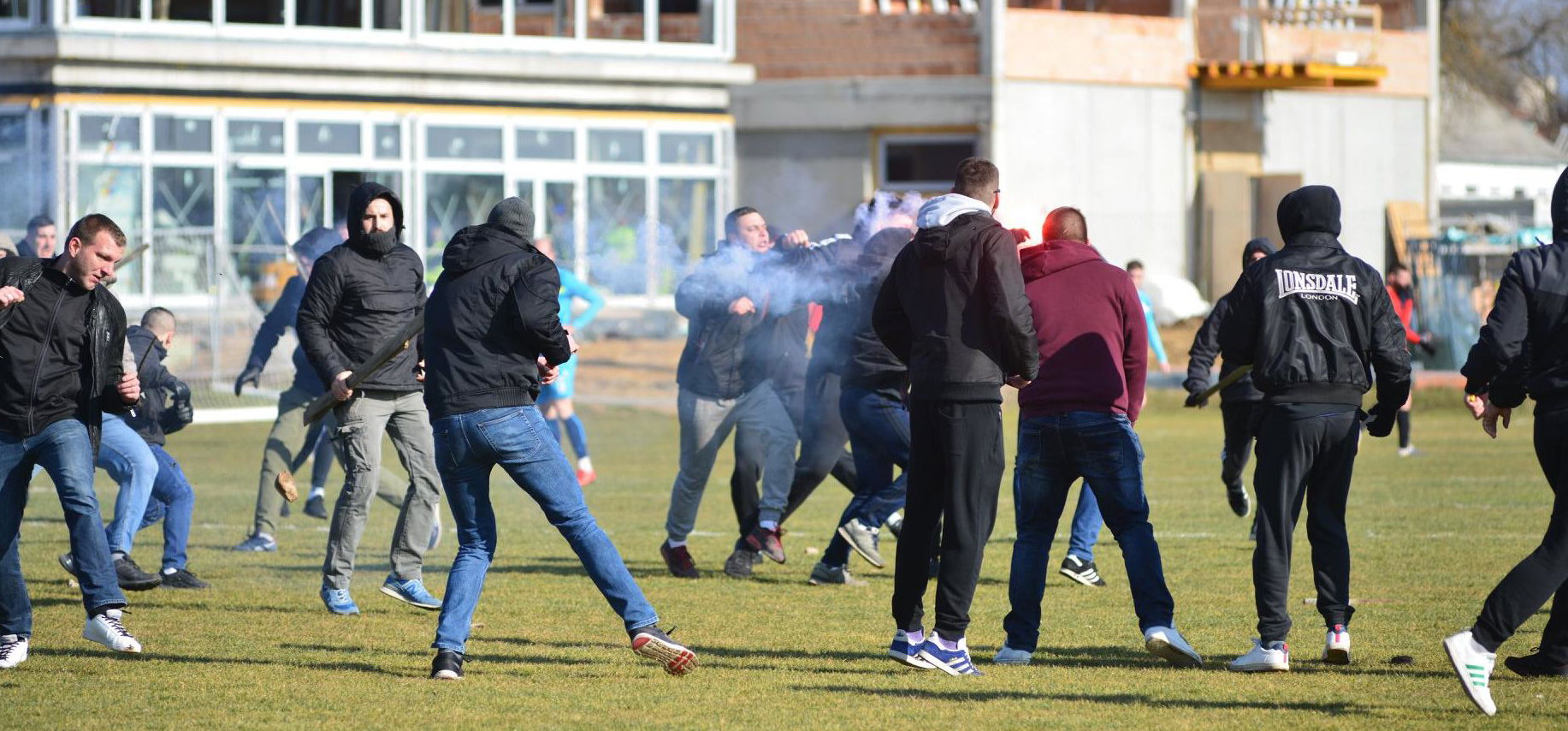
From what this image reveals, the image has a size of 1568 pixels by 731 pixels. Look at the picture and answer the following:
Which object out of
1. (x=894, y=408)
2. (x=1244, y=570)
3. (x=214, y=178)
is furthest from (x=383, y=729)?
(x=214, y=178)

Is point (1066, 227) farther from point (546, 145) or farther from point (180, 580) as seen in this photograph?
point (546, 145)

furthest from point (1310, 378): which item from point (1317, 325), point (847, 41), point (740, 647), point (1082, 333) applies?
point (847, 41)

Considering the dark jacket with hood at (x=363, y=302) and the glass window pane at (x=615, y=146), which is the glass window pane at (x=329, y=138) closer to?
the glass window pane at (x=615, y=146)

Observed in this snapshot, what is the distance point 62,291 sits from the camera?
7973 mm

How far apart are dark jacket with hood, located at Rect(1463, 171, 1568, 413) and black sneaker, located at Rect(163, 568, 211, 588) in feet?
21.8

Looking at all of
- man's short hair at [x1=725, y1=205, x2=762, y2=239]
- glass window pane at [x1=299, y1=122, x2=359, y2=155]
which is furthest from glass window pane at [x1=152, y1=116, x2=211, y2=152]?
man's short hair at [x1=725, y1=205, x2=762, y2=239]

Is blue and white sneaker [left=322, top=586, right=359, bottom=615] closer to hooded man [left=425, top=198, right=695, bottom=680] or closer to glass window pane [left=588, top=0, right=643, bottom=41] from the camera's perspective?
hooded man [left=425, top=198, right=695, bottom=680]

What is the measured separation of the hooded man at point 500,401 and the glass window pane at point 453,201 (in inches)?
915

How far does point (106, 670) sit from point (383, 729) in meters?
1.84

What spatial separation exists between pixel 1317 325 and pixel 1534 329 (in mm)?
791

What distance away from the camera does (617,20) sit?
1355 inches

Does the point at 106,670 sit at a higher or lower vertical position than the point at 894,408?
lower

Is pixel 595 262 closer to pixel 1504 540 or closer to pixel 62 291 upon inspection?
pixel 1504 540

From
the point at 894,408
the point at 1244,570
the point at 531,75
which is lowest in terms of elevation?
the point at 1244,570
